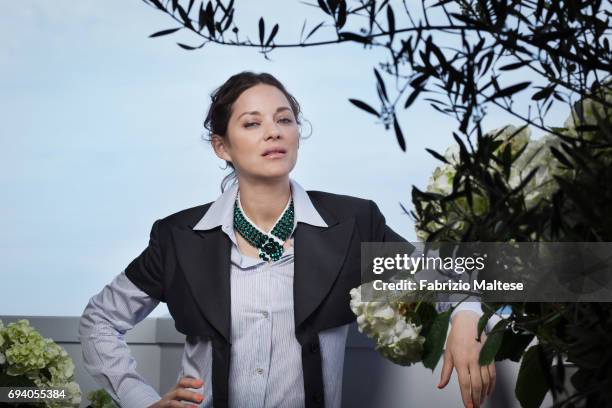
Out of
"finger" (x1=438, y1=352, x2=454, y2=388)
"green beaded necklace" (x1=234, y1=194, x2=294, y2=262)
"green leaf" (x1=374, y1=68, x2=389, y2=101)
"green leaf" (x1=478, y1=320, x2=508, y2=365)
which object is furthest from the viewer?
"green beaded necklace" (x1=234, y1=194, x2=294, y2=262)

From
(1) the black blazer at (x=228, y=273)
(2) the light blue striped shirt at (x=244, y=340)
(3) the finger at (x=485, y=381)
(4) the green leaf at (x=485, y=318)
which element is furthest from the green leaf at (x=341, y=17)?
(1) the black blazer at (x=228, y=273)

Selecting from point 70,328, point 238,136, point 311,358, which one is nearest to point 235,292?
point 311,358

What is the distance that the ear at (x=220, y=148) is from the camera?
7.66ft

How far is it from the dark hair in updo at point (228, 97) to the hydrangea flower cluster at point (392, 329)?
1.20 meters

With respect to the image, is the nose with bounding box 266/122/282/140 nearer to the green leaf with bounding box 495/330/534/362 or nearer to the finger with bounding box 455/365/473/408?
the finger with bounding box 455/365/473/408

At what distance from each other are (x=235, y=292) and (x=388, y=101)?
151cm

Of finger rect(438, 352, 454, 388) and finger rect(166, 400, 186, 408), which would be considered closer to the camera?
finger rect(438, 352, 454, 388)

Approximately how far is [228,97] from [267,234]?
43cm

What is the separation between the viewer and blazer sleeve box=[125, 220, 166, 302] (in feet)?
7.43

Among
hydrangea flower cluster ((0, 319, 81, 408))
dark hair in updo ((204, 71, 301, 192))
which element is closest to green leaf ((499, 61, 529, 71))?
dark hair in updo ((204, 71, 301, 192))

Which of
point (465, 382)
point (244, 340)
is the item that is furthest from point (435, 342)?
point (244, 340)

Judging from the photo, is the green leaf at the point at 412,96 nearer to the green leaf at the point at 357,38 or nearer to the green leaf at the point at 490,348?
the green leaf at the point at 357,38

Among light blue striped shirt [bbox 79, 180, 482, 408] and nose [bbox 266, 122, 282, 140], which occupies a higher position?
nose [bbox 266, 122, 282, 140]

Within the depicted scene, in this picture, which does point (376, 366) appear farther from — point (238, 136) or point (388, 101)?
point (388, 101)
